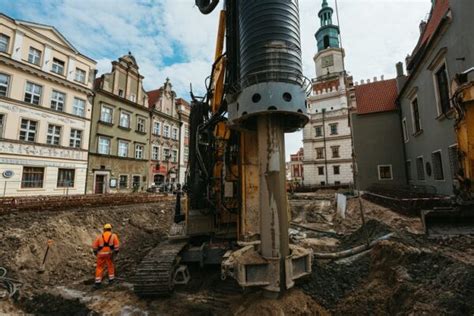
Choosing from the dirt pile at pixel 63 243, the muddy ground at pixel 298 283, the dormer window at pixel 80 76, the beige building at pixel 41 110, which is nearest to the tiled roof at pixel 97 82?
the beige building at pixel 41 110

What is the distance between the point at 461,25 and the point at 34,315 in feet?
47.0

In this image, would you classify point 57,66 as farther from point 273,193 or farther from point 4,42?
point 273,193

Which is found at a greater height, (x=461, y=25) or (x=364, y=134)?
(x=461, y=25)

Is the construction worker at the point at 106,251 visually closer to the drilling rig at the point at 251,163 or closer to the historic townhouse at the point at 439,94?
the drilling rig at the point at 251,163

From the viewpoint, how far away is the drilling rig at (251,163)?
3.47 m

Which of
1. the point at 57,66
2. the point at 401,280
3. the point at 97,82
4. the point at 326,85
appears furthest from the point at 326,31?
the point at 401,280

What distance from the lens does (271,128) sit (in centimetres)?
364

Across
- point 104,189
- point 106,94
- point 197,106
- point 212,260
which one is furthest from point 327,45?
point 212,260

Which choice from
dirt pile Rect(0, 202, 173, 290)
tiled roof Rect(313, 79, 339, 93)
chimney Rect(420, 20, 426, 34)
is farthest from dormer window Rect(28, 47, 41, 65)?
tiled roof Rect(313, 79, 339, 93)

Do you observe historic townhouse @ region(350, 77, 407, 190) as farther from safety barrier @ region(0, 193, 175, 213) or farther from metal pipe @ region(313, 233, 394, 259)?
safety barrier @ region(0, 193, 175, 213)

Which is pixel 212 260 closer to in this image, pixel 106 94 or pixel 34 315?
pixel 34 315

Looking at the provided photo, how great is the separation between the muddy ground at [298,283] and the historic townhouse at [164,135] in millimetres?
20726

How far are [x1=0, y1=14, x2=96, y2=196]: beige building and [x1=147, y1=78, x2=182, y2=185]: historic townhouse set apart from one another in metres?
8.30

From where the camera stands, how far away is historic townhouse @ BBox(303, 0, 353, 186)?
33375mm
